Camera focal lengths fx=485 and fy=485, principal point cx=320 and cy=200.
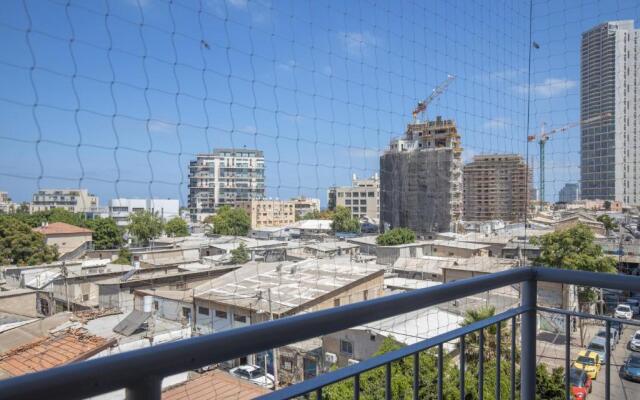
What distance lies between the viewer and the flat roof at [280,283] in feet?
16.2

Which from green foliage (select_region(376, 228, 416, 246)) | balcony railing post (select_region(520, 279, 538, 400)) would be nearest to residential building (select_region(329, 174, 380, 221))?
green foliage (select_region(376, 228, 416, 246))

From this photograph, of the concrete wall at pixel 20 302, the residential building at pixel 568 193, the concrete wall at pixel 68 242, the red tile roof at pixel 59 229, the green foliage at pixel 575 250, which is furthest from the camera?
the concrete wall at pixel 20 302

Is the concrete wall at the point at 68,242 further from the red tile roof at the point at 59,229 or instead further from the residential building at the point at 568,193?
the residential building at the point at 568,193

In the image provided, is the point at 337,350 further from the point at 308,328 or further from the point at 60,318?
the point at 308,328

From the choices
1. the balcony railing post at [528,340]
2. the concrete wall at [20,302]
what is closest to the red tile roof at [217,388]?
the balcony railing post at [528,340]

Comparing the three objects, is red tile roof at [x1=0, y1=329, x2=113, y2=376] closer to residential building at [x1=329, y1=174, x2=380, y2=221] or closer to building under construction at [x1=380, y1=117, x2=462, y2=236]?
Result: residential building at [x1=329, y1=174, x2=380, y2=221]

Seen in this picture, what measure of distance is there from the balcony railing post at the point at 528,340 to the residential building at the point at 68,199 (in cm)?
139

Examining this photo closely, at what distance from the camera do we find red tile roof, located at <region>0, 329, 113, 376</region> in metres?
2.18

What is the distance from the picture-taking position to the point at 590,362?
209 centimetres

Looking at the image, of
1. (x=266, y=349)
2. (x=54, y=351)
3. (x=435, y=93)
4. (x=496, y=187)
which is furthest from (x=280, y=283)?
(x=266, y=349)

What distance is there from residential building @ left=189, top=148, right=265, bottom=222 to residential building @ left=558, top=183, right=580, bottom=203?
226 cm

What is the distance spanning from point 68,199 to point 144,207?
22 cm

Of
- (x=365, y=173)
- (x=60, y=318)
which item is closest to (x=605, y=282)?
(x=365, y=173)

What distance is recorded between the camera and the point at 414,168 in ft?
11.3
